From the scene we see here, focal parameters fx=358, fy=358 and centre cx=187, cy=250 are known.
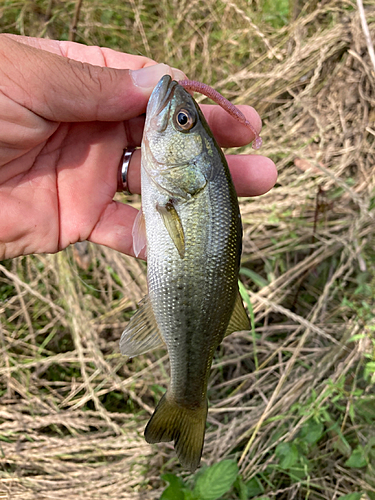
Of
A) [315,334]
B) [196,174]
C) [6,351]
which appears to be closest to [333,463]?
[315,334]

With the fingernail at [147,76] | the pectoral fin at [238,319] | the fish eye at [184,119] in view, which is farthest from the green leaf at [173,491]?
the fingernail at [147,76]

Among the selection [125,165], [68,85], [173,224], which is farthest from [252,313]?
[68,85]

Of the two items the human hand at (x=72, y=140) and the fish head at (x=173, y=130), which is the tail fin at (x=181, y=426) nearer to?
the human hand at (x=72, y=140)

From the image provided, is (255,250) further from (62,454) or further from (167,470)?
(62,454)

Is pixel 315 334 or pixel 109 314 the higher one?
pixel 315 334

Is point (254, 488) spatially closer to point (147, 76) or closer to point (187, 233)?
point (187, 233)

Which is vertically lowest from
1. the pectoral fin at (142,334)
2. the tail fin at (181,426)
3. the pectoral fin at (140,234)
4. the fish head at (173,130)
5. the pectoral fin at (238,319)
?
the tail fin at (181,426)
